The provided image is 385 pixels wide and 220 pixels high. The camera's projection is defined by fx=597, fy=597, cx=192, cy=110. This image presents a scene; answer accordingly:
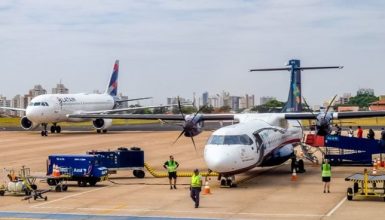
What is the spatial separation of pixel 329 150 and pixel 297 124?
3.76 m

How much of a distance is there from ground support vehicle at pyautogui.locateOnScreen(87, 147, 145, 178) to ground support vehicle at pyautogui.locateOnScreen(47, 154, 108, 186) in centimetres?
202

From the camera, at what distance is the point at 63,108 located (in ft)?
207

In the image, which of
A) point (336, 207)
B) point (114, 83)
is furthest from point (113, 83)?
point (336, 207)

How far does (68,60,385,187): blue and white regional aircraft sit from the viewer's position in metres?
25.0

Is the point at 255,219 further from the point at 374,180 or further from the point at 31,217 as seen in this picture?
the point at 31,217

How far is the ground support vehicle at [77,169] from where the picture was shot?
86.0 ft

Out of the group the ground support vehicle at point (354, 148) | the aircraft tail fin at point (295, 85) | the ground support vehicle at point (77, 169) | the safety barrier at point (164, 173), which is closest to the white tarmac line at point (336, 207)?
the safety barrier at point (164, 173)

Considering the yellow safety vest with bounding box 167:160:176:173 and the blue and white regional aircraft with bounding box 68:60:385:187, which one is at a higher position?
the blue and white regional aircraft with bounding box 68:60:385:187

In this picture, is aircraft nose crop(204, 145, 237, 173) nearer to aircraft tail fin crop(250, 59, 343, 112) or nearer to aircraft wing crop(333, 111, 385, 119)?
aircraft wing crop(333, 111, 385, 119)

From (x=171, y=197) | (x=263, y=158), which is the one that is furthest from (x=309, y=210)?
(x=263, y=158)

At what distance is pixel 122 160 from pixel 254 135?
679 cm

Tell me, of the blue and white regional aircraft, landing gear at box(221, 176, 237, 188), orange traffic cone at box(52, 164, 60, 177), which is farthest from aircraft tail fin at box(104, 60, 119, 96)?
landing gear at box(221, 176, 237, 188)

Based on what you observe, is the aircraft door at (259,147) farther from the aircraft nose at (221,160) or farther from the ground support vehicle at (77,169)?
the ground support vehicle at (77,169)

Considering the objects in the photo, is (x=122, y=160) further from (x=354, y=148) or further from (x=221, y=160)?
(x=354, y=148)
